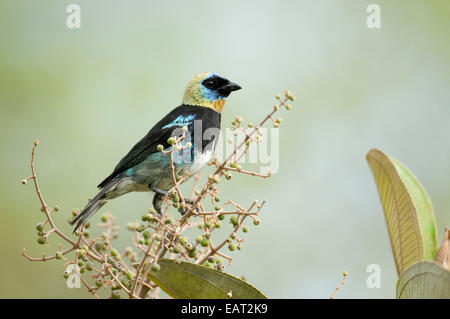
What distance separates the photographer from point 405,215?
1.73 m

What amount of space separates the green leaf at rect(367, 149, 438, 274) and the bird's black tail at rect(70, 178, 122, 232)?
1.20 metres

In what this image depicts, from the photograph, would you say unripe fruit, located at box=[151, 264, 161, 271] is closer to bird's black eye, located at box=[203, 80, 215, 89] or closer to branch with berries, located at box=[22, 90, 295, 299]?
branch with berries, located at box=[22, 90, 295, 299]

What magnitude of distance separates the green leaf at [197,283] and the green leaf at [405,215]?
1.53 ft

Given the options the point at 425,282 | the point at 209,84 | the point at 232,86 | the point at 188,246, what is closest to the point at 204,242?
the point at 188,246

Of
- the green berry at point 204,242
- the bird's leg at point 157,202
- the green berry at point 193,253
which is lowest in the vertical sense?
the bird's leg at point 157,202

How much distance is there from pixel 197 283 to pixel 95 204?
1155mm

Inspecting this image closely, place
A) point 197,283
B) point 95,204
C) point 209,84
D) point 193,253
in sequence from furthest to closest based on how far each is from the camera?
point 209,84 → point 95,204 → point 193,253 → point 197,283

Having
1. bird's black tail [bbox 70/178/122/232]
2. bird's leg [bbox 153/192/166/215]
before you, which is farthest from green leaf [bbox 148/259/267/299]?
bird's leg [bbox 153/192/166/215]

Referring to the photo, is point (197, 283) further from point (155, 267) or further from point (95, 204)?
point (95, 204)

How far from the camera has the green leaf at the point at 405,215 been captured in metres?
1.64

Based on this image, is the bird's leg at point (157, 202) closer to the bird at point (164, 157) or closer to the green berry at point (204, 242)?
the bird at point (164, 157)

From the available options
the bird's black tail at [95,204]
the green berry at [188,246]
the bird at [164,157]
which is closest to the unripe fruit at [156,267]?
the green berry at [188,246]

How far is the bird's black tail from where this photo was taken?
7.75 feet

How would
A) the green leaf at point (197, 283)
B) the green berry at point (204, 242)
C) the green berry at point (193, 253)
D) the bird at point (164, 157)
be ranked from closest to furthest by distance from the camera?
the green leaf at point (197, 283), the green berry at point (204, 242), the green berry at point (193, 253), the bird at point (164, 157)
